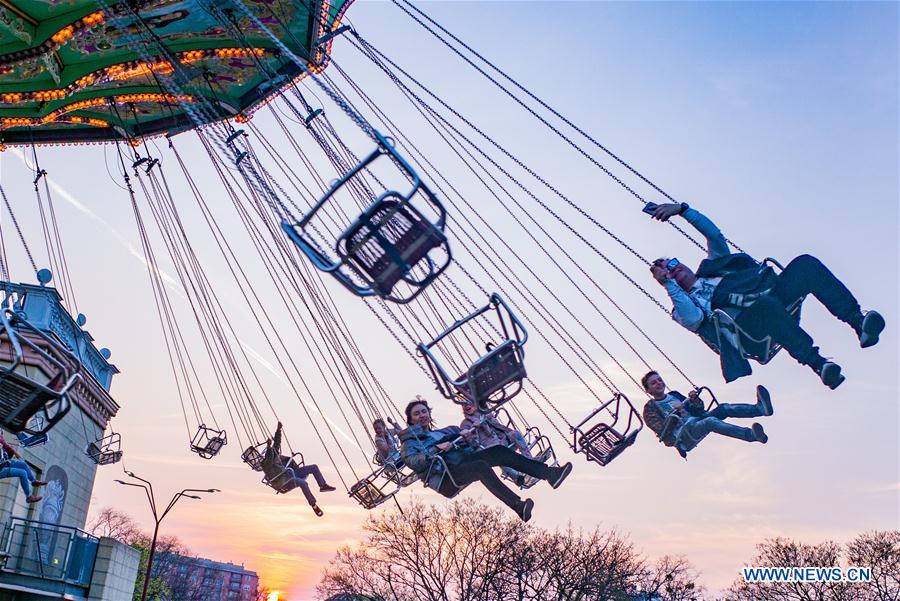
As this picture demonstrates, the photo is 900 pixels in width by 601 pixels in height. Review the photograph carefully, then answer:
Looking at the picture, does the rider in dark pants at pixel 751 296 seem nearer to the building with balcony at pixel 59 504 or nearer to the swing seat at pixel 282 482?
the swing seat at pixel 282 482

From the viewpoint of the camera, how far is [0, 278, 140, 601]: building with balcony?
559 inches

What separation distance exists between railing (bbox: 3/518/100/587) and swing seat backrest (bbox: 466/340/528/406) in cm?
1073

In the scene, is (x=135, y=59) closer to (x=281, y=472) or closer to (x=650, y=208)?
(x=281, y=472)

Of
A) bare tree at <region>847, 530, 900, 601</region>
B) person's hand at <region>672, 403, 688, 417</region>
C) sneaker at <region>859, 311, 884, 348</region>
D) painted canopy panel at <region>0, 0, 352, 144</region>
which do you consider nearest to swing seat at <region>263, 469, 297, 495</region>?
painted canopy panel at <region>0, 0, 352, 144</region>

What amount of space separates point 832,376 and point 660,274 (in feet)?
6.90

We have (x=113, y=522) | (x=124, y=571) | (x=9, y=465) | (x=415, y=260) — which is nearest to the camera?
(x=415, y=260)

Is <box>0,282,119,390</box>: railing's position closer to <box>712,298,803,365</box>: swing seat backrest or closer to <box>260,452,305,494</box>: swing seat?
<box>260,452,305,494</box>: swing seat

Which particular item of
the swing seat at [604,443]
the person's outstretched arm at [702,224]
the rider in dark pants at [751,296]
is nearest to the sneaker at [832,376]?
the rider in dark pants at [751,296]

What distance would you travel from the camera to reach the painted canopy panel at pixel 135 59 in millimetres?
9922

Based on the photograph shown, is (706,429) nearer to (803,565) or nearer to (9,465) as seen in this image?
(9,465)

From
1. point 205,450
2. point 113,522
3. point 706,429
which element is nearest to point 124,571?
point 205,450

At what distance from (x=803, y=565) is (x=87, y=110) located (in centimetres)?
3450

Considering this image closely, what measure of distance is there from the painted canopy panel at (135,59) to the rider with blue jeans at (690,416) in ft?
22.3

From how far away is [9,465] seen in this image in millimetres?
9109
